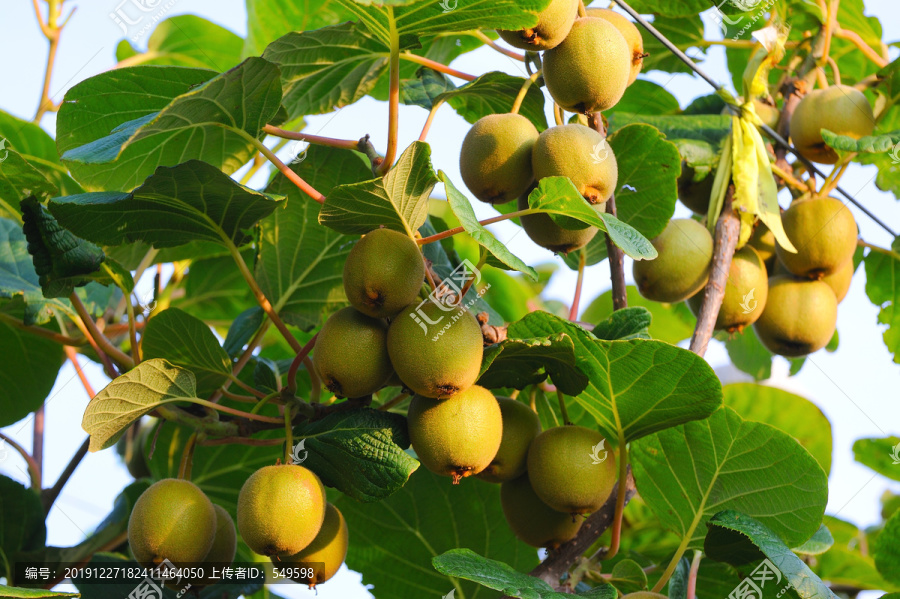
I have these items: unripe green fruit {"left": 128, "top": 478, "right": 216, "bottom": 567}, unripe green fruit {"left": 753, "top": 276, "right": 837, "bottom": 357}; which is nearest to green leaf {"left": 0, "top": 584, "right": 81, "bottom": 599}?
unripe green fruit {"left": 128, "top": 478, "right": 216, "bottom": 567}

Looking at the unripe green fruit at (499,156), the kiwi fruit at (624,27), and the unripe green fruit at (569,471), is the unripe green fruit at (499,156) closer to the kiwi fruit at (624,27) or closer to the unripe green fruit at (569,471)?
the kiwi fruit at (624,27)

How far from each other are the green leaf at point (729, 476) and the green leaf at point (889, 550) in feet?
1.09

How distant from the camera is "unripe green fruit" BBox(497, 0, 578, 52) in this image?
1269 millimetres

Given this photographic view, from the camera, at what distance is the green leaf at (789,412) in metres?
2.14

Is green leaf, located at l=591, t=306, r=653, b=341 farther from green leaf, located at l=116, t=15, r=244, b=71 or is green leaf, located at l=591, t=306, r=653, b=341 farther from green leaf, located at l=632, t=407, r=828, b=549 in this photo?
green leaf, located at l=116, t=15, r=244, b=71

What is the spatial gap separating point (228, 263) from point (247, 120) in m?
0.90

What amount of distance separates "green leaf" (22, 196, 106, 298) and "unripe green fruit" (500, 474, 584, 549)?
86cm

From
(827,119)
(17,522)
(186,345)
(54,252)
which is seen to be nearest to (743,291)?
Result: (827,119)

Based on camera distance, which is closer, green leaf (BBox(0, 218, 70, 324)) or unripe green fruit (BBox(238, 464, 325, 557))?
unripe green fruit (BBox(238, 464, 325, 557))

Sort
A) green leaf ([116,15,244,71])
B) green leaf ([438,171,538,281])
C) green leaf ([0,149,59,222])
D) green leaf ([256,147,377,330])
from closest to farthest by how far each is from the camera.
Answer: green leaf ([438,171,538,281]) → green leaf ([0,149,59,222]) → green leaf ([256,147,377,330]) → green leaf ([116,15,244,71])

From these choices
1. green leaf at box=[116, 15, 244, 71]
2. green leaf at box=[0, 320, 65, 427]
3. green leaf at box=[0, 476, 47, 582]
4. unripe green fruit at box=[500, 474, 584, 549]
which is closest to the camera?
unripe green fruit at box=[500, 474, 584, 549]

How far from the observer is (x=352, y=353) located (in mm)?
1180

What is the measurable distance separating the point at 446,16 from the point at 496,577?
863mm

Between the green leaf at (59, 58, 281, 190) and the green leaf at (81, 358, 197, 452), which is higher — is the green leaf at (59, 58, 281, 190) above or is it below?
above
